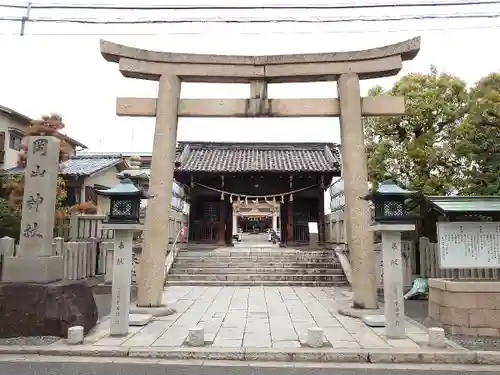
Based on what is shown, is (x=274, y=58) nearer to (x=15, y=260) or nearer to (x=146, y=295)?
(x=146, y=295)

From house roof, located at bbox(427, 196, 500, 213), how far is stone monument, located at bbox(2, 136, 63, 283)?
334 inches

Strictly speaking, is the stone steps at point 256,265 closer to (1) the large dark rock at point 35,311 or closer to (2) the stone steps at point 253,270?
(2) the stone steps at point 253,270

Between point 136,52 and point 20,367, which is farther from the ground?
point 136,52

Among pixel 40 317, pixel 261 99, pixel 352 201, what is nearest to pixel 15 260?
pixel 40 317

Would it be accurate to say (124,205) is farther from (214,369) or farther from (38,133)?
(38,133)

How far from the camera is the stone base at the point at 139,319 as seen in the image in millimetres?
8258

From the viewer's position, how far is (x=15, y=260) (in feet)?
24.5

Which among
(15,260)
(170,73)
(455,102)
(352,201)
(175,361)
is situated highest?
(455,102)

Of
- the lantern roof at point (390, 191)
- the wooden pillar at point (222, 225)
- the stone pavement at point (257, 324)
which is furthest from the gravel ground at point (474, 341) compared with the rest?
the wooden pillar at point (222, 225)

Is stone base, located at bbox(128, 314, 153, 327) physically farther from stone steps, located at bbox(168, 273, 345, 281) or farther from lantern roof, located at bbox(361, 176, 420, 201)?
stone steps, located at bbox(168, 273, 345, 281)

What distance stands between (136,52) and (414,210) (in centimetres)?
1051

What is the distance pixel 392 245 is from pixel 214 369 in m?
3.93

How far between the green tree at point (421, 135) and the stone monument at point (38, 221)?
1323 centimetres

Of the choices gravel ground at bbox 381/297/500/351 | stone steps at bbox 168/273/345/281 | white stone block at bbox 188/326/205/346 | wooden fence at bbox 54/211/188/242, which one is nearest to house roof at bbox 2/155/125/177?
wooden fence at bbox 54/211/188/242
